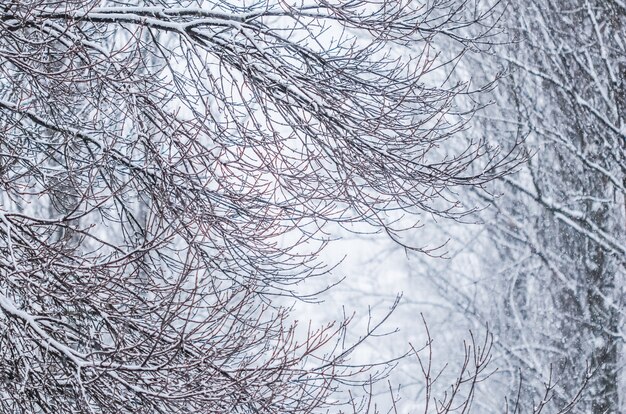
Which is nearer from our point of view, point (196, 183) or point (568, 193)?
point (196, 183)

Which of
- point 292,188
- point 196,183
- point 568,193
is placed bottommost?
point 196,183

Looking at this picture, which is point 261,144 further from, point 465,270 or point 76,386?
→ point 465,270

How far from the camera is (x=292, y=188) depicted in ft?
19.7

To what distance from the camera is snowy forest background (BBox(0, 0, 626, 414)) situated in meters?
4.80

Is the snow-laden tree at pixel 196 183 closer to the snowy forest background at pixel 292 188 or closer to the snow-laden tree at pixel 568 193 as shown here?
the snowy forest background at pixel 292 188

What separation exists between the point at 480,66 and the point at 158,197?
5680 millimetres

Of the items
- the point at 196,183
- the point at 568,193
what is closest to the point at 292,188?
the point at 196,183

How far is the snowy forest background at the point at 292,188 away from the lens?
189 inches

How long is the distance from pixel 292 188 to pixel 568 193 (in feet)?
14.7

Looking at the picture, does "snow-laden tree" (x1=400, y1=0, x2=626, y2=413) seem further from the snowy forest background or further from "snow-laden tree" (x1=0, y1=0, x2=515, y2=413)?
"snow-laden tree" (x1=0, y1=0, x2=515, y2=413)

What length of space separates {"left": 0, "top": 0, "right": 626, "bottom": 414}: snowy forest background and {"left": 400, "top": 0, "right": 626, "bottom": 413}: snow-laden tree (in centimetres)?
3

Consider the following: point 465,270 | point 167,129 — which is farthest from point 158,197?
point 465,270

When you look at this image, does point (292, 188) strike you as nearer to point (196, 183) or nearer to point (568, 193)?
point (196, 183)

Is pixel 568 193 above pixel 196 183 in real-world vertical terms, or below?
above
